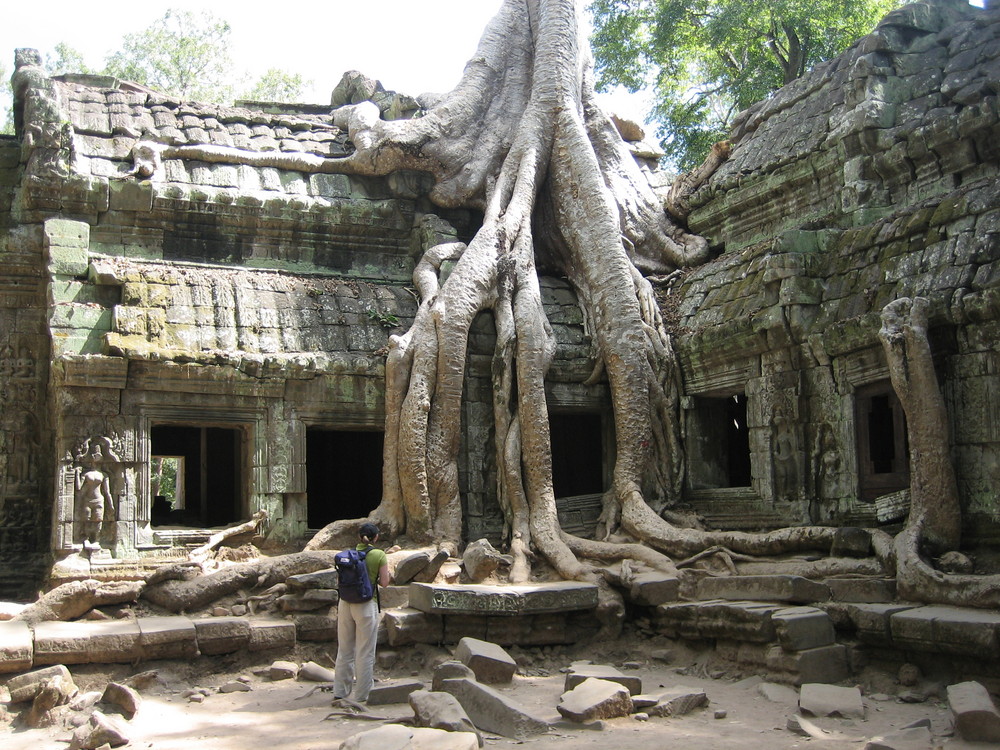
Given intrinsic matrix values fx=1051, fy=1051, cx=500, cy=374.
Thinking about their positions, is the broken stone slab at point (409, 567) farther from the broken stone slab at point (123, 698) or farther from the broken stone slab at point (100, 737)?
the broken stone slab at point (100, 737)

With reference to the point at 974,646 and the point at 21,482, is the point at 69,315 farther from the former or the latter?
the point at 974,646

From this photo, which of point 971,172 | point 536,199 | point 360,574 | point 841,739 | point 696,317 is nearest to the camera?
point 841,739

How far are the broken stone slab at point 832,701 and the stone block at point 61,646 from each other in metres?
4.11

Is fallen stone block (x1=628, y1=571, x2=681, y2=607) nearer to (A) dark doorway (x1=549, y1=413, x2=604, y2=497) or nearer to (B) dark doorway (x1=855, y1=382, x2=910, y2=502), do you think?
(B) dark doorway (x1=855, y1=382, x2=910, y2=502)

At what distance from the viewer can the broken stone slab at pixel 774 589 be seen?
6.69m

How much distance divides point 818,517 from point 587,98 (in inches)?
213

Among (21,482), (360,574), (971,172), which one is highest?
(971,172)

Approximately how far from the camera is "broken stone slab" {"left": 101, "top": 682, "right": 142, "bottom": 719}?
18.8 feet

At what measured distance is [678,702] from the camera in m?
5.61

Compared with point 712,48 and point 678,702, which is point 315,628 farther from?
point 712,48

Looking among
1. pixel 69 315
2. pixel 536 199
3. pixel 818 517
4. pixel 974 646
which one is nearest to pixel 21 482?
pixel 69 315

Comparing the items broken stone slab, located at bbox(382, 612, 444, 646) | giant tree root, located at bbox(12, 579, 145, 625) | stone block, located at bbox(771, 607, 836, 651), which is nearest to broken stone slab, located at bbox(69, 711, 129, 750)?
giant tree root, located at bbox(12, 579, 145, 625)

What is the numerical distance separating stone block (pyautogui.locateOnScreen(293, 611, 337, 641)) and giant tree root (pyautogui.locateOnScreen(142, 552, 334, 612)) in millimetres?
539

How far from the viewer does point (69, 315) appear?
28.3 ft
